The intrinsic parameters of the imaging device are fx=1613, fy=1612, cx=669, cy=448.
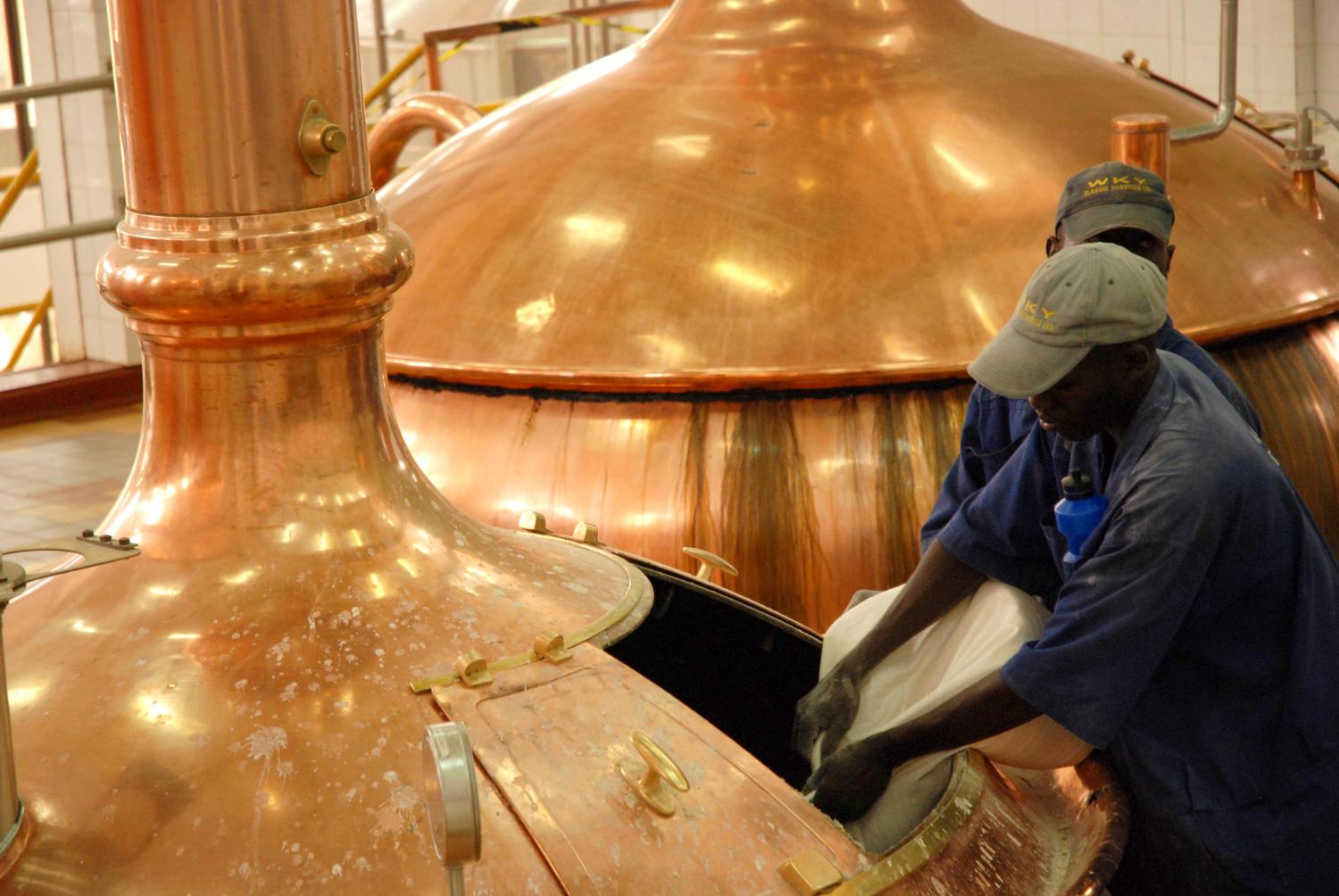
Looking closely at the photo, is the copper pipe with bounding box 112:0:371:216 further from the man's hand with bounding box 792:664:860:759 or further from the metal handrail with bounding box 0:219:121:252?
the metal handrail with bounding box 0:219:121:252

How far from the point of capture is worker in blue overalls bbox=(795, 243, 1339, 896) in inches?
64.9

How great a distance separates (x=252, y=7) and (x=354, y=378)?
0.32 m

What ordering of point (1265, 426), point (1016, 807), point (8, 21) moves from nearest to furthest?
point (1016, 807), point (1265, 426), point (8, 21)

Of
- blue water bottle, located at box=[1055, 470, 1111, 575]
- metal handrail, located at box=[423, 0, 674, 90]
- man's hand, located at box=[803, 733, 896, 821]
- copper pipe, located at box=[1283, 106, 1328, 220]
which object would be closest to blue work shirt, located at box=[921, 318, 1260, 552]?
blue water bottle, located at box=[1055, 470, 1111, 575]

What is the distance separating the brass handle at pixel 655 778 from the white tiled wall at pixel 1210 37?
209 inches

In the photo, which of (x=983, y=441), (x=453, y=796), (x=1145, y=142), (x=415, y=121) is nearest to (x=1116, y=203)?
(x=983, y=441)

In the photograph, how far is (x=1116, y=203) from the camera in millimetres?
2455

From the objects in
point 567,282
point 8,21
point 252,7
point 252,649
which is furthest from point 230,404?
point 8,21

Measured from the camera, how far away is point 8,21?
7.82 meters

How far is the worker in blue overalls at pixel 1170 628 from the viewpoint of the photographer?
1647 mm

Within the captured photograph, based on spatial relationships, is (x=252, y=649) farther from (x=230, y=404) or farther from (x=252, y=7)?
(x=252, y=7)

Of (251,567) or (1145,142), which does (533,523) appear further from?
(1145,142)

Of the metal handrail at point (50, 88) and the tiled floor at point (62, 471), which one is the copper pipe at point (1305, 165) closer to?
the tiled floor at point (62, 471)

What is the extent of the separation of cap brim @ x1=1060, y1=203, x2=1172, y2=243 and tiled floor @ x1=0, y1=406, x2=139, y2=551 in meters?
3.72
